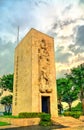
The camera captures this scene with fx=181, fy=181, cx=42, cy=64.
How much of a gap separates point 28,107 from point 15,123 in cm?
373

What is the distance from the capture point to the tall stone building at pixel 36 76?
21.6 meters

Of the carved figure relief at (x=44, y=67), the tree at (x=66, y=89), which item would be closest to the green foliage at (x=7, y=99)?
the tree at (x=66, y=89)

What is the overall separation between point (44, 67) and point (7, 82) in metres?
15.6

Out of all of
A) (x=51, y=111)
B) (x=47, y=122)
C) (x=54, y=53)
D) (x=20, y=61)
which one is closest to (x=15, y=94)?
(x=20, y=61)

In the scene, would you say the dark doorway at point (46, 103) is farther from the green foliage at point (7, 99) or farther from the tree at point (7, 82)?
the green foliage at point (7, 99)

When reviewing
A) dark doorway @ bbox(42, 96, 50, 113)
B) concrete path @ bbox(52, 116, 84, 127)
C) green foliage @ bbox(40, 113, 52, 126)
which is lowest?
concrete path @ bbox(52, 116, 84, 127)

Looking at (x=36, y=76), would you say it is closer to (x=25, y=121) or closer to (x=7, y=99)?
(x=25, y=121)

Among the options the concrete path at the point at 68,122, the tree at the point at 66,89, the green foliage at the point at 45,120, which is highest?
the tree at the point at 66,89

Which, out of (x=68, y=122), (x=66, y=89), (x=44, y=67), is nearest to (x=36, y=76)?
(x=44, y=67)

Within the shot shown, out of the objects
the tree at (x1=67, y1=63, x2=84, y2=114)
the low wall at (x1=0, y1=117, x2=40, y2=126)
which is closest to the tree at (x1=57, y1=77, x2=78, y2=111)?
the tree at (x1=67, y1=63, x2=84, y2=114)

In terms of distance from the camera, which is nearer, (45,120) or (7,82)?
(45,120)

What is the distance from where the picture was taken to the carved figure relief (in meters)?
22.2

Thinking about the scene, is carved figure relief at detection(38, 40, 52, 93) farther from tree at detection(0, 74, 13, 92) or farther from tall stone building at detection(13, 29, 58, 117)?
tree at detection(0, 74, 13, 92)

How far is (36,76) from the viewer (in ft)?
72.3
